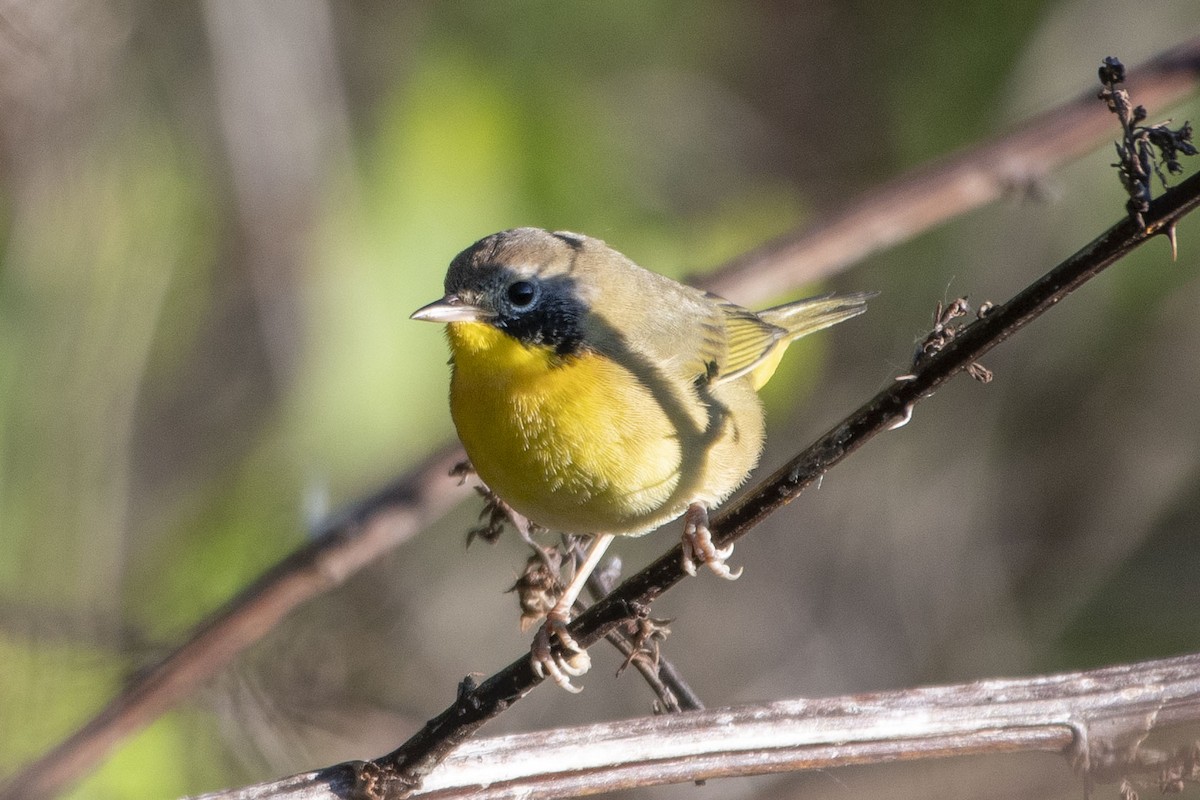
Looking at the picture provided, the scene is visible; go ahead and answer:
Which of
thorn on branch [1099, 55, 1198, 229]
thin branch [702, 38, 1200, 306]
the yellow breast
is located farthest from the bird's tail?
thorn on branch [1099, 55, 1198, 229]

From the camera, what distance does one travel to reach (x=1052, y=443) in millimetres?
6266

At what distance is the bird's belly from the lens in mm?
2953

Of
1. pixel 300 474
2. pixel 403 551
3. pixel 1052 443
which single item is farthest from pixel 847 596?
pixel 300 474

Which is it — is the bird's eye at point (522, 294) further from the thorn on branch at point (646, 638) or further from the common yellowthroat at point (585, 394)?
the thorn on branch at point (646, 638)

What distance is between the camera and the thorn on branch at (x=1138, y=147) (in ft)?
5.17

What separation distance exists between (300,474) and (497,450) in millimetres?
1510

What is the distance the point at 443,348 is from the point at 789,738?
2.71 m

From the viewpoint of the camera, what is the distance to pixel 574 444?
9.91ft

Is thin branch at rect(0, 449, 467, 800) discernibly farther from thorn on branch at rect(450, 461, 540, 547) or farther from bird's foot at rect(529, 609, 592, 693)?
bird's foot at rect(529, 609, 592, 693)

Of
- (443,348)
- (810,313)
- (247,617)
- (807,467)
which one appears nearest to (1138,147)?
(807,467)

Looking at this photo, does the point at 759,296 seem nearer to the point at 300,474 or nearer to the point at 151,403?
the point at 300,474

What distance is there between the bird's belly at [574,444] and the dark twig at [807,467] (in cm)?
78

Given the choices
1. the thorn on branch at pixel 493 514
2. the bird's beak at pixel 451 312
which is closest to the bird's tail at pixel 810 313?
the bird's beak at pixel 451 312

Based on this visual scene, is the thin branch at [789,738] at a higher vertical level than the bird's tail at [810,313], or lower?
lower
